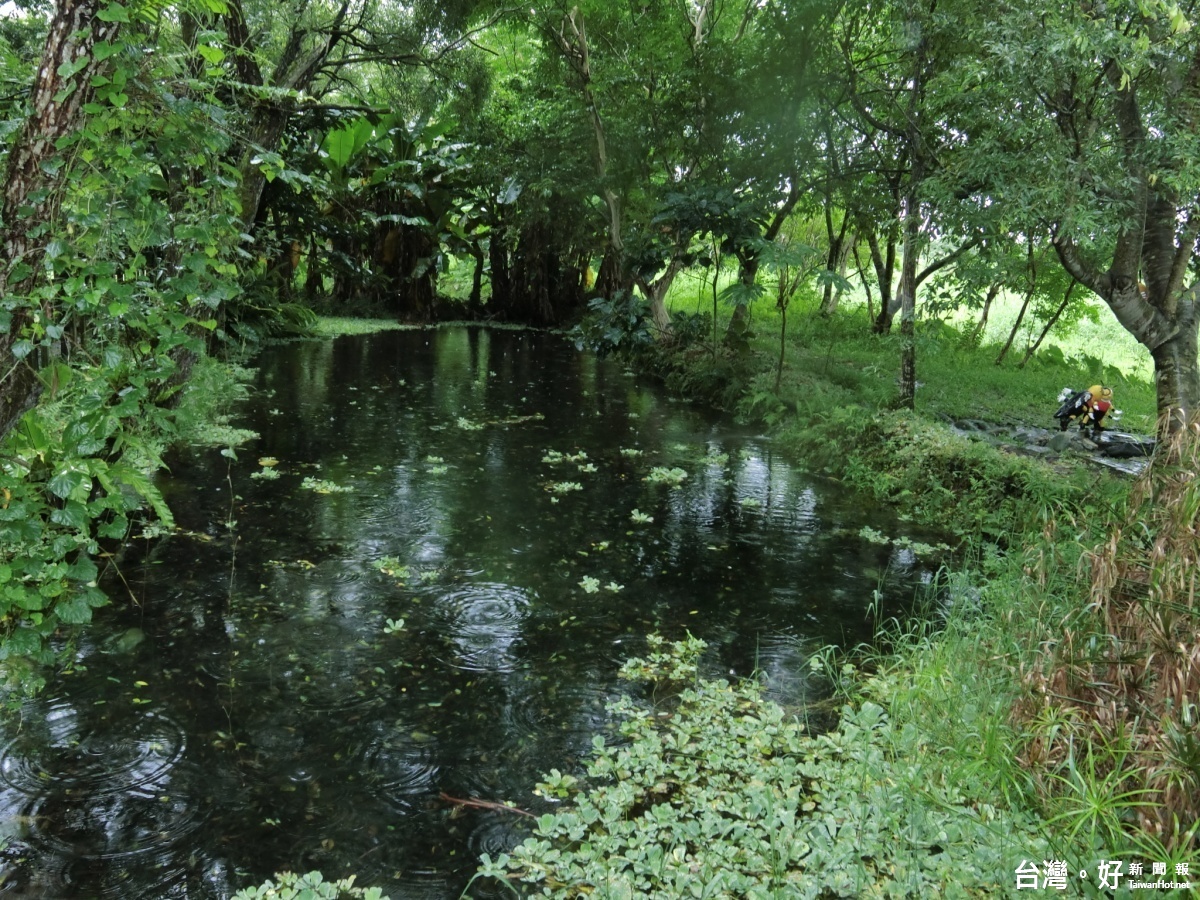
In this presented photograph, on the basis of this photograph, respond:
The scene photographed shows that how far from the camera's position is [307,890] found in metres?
3.09

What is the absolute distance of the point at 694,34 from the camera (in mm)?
14023

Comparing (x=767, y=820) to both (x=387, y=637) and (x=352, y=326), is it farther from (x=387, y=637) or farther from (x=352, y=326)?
(x=352, y=326)

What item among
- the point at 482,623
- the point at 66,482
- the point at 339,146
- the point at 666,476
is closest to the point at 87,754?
the point at 66,482

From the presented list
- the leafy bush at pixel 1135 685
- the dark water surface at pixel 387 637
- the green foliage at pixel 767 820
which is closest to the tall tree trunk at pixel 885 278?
the dark water surface at pixel 387 637

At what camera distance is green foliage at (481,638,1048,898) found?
3.12 metres

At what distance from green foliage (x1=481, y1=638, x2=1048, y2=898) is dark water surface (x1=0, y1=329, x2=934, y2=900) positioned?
30 cm

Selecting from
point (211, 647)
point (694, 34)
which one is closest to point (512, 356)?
point (694, 34)

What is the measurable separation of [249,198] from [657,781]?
9.42 meters

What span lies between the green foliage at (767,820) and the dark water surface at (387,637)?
1.00ft

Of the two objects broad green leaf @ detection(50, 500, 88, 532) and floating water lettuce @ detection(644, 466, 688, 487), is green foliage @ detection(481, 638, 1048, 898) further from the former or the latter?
floating water lettuce @ detection(644, 466, 688, 487)

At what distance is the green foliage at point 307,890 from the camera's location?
306 cm

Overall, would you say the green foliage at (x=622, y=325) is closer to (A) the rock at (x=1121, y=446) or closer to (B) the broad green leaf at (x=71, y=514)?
(A) the rock at (x=1121, y=446)

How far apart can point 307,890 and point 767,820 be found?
1.67 m

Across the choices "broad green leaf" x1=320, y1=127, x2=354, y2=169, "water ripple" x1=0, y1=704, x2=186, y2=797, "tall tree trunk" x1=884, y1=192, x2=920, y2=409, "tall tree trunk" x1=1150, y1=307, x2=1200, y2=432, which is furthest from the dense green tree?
"broad green leaf" x1=320, y1=127, x2=354, y2=169
